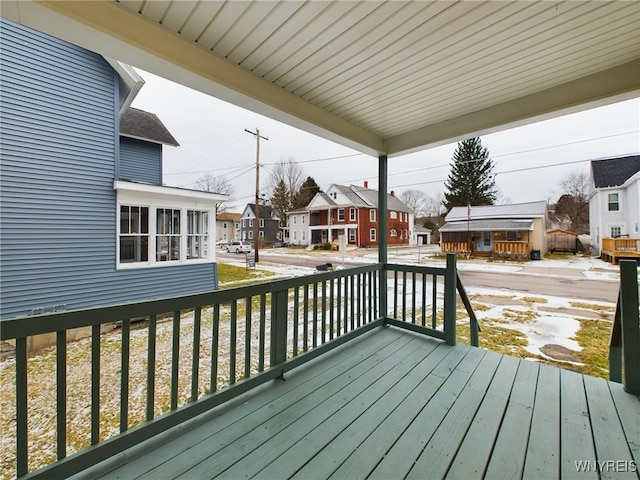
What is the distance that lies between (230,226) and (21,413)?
2513 mm

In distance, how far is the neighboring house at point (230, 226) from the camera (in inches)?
129

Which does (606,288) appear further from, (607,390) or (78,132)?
(78,132)

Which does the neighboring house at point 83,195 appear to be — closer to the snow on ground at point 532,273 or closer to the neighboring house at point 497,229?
the snow on ground at point 532,273

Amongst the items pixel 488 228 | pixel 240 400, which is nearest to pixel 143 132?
pixel 240 400

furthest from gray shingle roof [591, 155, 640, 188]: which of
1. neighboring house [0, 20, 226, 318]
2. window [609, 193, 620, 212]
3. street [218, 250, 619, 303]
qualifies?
neighboring house [0, 20, 226, 318]

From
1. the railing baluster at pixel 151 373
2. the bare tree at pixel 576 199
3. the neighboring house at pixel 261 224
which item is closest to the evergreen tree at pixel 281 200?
the neighboring house at pixel 261 224

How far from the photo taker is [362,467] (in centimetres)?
131

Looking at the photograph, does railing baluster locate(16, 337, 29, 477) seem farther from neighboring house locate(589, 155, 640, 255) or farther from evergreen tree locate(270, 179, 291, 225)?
neighboring house locate(589, 155, 640, 255)

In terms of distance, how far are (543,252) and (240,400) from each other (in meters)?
3.36

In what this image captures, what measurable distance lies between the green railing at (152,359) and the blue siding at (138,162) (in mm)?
2357

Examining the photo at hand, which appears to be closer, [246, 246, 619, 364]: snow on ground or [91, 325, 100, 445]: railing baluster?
[91, 325, 100, 445]: railing baluster

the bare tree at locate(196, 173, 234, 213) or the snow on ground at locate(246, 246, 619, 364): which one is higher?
the bare tree at locate(196, 173, 234, 213)

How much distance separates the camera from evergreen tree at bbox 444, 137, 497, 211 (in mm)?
3111

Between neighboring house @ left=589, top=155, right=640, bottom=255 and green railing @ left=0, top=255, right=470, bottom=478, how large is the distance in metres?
1.39
